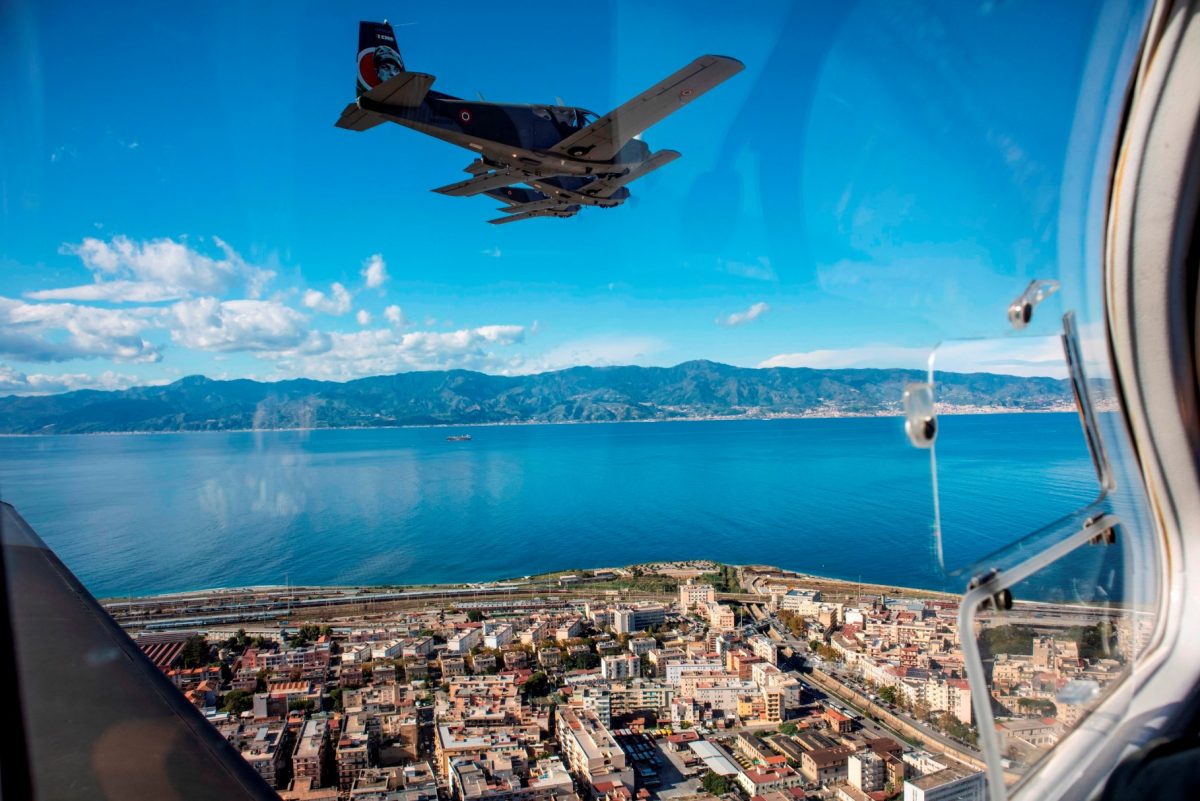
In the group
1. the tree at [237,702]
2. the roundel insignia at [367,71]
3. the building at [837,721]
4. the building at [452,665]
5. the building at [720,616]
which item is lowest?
the building at [720,616]

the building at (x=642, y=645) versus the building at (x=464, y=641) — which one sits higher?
the building at (x=464, y=641)

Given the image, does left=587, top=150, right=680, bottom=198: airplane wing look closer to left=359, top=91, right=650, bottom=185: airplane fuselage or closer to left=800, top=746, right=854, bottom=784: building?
left=359, top=91, right=650, bottom=185: airplane fuselage

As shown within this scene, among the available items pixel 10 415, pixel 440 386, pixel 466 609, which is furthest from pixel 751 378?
pixel 440 386

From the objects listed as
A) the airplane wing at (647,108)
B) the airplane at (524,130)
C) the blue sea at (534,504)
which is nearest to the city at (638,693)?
the blue sea at (534,504)

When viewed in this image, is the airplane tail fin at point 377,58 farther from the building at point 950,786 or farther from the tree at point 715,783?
the building at point 950,786

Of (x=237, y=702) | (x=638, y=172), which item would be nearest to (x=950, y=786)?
(x=237, y=702)

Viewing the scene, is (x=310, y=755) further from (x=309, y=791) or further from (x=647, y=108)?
(x=647, y=108)

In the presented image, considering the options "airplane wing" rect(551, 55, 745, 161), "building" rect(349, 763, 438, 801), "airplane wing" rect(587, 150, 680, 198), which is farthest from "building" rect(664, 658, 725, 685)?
"airplane wing" rect(587, 150, 680, 198)
